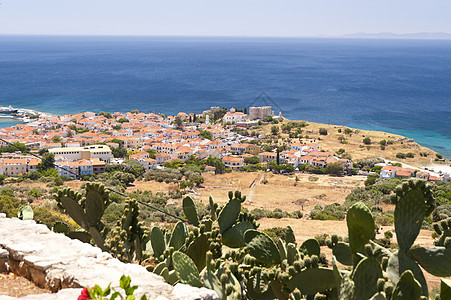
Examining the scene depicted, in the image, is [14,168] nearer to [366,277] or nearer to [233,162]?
[233,162]

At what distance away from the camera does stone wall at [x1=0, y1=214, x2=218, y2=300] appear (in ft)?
9.06

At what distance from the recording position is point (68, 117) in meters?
46.4

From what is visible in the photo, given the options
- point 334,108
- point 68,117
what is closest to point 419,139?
point 334,108

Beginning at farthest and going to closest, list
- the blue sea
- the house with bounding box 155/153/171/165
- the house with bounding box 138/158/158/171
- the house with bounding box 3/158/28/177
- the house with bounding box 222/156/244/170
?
the blue sea < the house with bounding box 155/153/171/165 < the house with bounding box 222/156/244/170 < the house with bounding box 138/158/158/171 < the house with bounding box 3/158/28/177

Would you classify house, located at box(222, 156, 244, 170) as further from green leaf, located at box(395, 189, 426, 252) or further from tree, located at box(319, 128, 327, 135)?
green leaf, located at box(395, 189, 426, 252)

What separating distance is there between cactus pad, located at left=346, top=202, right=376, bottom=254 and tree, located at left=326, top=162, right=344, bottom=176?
28.4 meters

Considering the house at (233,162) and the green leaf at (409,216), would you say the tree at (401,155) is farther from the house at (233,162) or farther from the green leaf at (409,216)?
the green leaf at (409,216)

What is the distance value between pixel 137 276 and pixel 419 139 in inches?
1801

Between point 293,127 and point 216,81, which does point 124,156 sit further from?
point 216,81

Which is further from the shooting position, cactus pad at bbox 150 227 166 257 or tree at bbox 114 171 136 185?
tree at bbox 114 171 136 185

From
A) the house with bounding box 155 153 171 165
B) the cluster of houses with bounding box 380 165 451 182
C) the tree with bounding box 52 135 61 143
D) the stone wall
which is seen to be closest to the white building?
the house with bounding box 155 153 171 165

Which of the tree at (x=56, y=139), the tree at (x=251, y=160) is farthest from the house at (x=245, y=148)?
the tree at (x=56, y=139)

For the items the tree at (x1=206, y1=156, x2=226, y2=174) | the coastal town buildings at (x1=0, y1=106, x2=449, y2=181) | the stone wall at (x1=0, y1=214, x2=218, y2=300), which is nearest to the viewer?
the stone wall at (x1=0, y1=214, x2=218, y2=300)

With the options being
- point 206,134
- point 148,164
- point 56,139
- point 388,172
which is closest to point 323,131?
point 206,134
